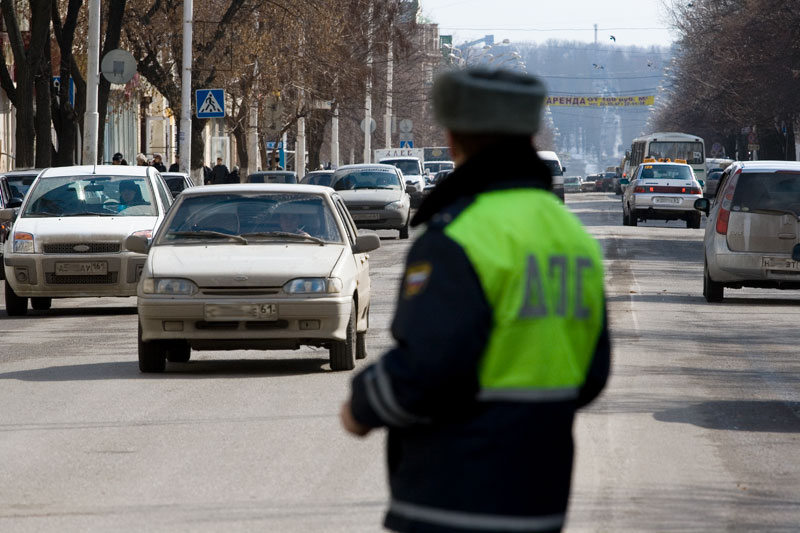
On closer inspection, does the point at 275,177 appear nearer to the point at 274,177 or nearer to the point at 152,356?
the point at 274,177

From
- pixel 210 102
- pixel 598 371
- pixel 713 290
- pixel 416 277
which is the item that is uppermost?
pixel 210 102

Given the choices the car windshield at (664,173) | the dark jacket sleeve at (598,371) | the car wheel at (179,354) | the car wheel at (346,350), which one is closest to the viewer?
the dark jacket sleeve at (598,371)

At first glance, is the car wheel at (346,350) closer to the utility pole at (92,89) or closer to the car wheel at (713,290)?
the car wheel at (713,290)

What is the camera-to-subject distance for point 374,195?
35.1 m

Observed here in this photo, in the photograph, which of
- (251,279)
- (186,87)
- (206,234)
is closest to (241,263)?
(251,279)

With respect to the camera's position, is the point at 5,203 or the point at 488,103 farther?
the point at 5,203

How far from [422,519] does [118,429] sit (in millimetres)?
6539

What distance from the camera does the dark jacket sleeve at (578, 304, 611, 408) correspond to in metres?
3.46

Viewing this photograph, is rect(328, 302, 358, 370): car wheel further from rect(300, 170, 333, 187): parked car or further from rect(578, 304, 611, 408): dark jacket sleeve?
rect(300, 170, 333, 187): parked car

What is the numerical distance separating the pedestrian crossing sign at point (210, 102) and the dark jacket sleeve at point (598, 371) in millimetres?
32894

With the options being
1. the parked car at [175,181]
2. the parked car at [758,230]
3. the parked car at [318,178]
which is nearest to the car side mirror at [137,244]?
the parked car at [758,230]

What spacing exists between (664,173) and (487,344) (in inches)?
1586

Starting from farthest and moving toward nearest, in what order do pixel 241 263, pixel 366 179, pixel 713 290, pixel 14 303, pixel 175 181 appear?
pixel 366 179 < pixel 175 181 < pixel 713 290 < pixel 14 303 < pixel 241 263

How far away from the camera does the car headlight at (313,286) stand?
38.8 feet
